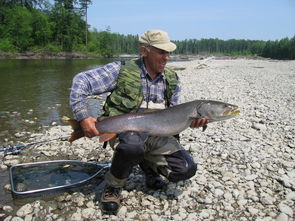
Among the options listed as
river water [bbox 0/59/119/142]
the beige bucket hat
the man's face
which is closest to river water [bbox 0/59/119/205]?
river water [bbox 0/59/119/142]

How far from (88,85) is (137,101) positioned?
715 millimetres

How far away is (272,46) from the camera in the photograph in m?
147

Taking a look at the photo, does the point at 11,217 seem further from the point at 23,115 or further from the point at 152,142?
the point at 23,115

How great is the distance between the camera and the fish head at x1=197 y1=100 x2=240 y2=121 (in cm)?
370

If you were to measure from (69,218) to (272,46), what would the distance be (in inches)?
6452

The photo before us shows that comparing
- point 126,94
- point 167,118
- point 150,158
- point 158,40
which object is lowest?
point 150,158

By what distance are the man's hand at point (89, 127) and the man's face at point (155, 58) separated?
1.18 metres

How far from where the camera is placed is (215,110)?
3740 mm

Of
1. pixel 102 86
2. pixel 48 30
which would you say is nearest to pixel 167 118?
pixel 102 86

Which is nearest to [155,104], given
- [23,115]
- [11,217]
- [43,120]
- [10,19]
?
[11,217]

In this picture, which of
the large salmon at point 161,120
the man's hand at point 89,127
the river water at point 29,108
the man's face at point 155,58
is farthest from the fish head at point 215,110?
the river water at point 29,108

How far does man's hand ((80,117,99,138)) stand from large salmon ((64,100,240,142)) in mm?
52

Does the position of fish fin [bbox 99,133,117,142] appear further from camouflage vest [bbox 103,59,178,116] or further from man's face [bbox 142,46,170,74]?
man's face [bbox 142,46,170,74]

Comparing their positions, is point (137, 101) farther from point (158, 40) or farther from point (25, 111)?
point (25, 111)
